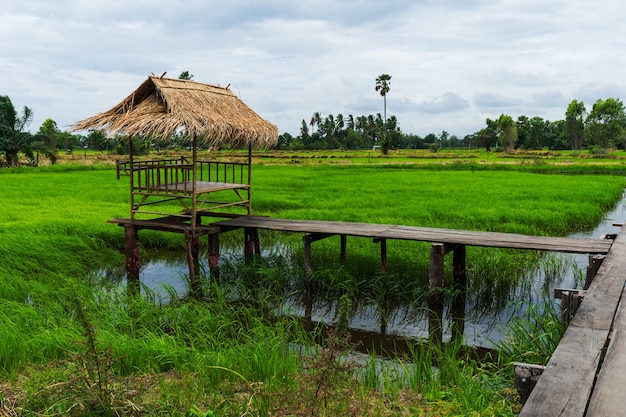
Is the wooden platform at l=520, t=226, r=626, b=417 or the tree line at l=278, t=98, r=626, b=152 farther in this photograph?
the tree line at l=278, t=98, r=626, b=152

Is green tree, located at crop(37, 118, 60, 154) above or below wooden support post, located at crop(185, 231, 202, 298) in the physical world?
above

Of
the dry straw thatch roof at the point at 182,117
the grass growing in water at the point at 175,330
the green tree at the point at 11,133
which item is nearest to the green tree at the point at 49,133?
the green tree at the point at 11,133

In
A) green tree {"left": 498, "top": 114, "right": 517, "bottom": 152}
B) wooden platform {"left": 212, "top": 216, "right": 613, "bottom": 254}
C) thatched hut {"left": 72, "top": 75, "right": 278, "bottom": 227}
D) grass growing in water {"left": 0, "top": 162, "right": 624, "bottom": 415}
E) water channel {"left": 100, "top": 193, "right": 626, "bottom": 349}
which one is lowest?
water channel {"left": 100, "top": 193, "right": 626, "bottom": 349}

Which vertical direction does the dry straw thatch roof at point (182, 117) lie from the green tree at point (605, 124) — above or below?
below

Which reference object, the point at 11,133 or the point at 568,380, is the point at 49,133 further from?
the point at 568,380

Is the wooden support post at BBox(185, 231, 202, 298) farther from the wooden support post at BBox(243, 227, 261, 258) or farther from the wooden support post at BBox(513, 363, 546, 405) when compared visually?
the wooden support post at BBox(513, 363, 546, 405)

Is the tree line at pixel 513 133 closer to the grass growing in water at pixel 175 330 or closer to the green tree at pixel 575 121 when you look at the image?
the green tree at pixel 575 121

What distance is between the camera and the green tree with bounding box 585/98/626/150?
2621 inches

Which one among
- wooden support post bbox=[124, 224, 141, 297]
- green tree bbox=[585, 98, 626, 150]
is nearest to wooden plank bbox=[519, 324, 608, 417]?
wooden support post bbox=[124, 224, 141, 297]

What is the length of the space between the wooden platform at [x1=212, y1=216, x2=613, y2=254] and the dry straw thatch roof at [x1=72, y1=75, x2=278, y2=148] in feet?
4.55

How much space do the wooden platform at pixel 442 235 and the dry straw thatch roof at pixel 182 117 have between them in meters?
1.39

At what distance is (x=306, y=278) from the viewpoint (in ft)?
25.0

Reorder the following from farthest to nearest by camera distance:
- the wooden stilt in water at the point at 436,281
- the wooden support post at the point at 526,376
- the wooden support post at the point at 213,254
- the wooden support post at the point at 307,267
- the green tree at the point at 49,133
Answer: the green tree at the point at 49,133
the wooden support post at the point at 213,254
the wooden support post at the point at 307,267
the wooden stilt in water at the point at 436,281
the wooden support post at the point at 526,376

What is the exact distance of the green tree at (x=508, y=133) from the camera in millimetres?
70875
